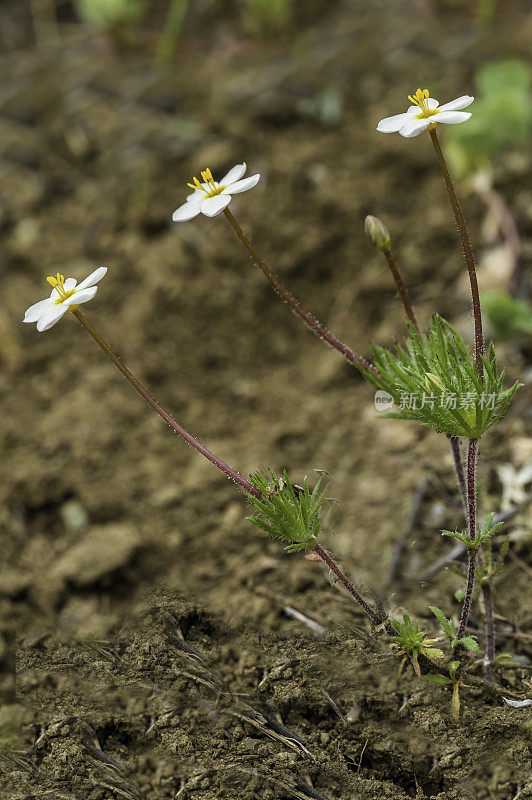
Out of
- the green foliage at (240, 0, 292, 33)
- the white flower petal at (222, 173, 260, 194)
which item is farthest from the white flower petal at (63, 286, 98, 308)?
the green foliage at (240, 0, 292, 33)

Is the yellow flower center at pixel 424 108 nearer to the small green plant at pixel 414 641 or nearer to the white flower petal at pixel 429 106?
the white flower petal at pixel 429 106

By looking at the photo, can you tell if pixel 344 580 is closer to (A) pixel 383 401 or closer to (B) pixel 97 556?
(A) pixel 383 401

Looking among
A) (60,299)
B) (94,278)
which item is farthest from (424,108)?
(60,299)

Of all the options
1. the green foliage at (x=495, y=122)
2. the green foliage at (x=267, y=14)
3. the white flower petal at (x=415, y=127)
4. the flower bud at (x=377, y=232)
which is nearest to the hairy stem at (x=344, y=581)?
the flower bud at (x=377, y=232)

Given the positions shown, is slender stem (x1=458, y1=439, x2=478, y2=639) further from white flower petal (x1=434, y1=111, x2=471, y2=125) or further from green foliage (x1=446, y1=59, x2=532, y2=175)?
green foliage (x1=446, y1=59, x2=532, y2=175)

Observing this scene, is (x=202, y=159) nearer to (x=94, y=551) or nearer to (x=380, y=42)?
(x=380, y=42)
